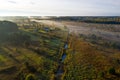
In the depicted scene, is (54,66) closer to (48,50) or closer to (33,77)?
(33,77)

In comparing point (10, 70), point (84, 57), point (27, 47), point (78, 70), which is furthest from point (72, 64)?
point (27, 47)

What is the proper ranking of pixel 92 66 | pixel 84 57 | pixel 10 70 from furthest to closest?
1. pixel 84 57
2. pixel 92 66
3. pixel 10 70

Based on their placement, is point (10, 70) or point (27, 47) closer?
point (10, 70)

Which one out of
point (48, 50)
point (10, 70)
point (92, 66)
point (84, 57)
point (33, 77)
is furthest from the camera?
point (48, 50)

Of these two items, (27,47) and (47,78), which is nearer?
(47,78)

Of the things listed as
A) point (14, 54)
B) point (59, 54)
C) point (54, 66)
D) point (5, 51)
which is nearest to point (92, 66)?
point (54, 66)

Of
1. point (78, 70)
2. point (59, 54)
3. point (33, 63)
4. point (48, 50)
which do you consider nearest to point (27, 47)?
point (48, 50)

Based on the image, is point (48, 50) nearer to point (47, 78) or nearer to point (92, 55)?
point (92, 55)

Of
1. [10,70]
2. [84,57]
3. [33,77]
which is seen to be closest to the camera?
[33,77]

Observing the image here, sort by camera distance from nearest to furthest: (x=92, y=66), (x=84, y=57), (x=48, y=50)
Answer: (x=92, y=66) → (x=84, y=57) → (x=48, y=50)
